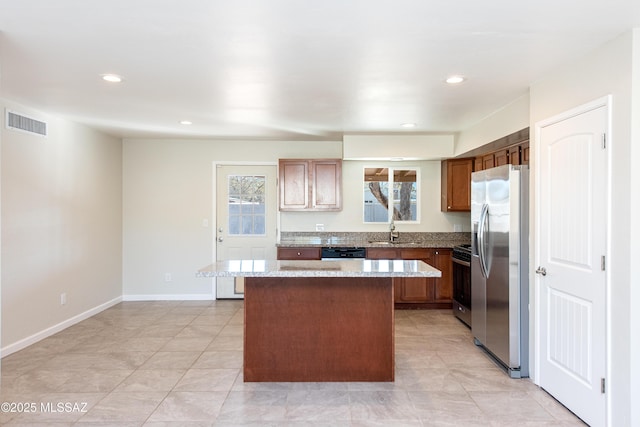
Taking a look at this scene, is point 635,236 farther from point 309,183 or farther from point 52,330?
point 52,330

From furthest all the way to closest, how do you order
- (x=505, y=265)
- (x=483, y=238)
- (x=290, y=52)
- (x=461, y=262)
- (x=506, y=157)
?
1. (x=461, y=262)
2. (x=506, y=157)
3. (x=483, y=238)
4. (x=505, y=265)
5. (x=290, y=52)

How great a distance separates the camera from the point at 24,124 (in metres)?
3.98

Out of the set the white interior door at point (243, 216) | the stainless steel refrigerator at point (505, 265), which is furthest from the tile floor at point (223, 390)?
the white interior door at point (243, 216)

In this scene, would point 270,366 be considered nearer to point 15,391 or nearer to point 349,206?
point 15,391

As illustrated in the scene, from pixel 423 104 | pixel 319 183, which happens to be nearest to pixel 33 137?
pixel 319 183

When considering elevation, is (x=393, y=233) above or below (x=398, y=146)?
below

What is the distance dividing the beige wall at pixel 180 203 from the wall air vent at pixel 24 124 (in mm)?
1724

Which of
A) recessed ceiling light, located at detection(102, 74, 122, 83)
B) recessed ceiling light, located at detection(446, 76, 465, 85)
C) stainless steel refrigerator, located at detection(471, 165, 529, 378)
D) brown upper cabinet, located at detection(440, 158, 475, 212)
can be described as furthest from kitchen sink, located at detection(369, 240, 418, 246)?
recessed ceiling light, located at detection(102, 74, 122, 83)

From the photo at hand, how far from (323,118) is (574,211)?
2.67 metres

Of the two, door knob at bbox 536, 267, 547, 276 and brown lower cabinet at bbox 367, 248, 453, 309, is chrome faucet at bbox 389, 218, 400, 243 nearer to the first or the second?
brown lower cabinet at bbox 367, 248, 453, 309

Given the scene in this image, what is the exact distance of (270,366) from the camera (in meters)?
3.16

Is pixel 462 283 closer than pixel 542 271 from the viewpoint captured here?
No

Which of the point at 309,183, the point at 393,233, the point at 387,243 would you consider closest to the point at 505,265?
the point at 387,243

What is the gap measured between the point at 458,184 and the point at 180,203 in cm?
406
